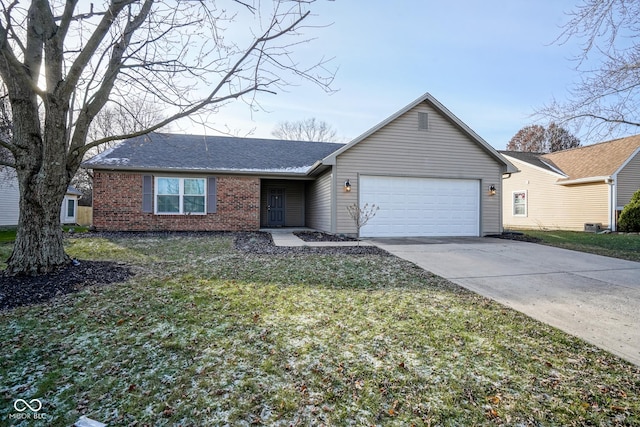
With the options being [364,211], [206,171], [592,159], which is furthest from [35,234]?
[592,159]

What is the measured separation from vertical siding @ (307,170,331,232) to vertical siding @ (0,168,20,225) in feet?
49.7

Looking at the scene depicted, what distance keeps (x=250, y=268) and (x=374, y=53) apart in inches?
195

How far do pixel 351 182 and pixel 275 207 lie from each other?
6158mm

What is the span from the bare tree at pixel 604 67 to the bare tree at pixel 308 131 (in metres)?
28.4

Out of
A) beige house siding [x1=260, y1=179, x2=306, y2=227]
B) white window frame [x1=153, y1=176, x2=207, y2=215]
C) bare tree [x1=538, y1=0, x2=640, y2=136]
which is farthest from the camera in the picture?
beige house siding [x1=260, y1=179, x2=306, y2=227]

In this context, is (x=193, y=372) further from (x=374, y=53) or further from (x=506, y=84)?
(x=506, y=84)

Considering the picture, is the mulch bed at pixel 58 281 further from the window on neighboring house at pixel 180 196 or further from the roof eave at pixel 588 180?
the roof eave at pixel 588 180

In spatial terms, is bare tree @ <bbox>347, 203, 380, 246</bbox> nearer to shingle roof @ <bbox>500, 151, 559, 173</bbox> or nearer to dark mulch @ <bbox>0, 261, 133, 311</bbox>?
dark mulch @ <bbox>0, 261, 133, 311</bbox>

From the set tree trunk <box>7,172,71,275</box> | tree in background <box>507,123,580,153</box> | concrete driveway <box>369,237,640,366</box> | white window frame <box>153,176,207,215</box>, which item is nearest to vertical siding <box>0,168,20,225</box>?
white window frame <box>153,176,207,215</box>

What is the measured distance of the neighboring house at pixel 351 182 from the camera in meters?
11.1

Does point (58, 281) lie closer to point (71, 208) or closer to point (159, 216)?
point (159, 216)

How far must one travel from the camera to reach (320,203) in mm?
13039

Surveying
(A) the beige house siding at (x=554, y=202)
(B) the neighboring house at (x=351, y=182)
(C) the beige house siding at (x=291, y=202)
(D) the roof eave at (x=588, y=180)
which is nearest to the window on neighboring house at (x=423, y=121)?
(B) the neighboring house at (x=351, y=182)

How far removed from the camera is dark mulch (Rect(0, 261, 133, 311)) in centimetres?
414
